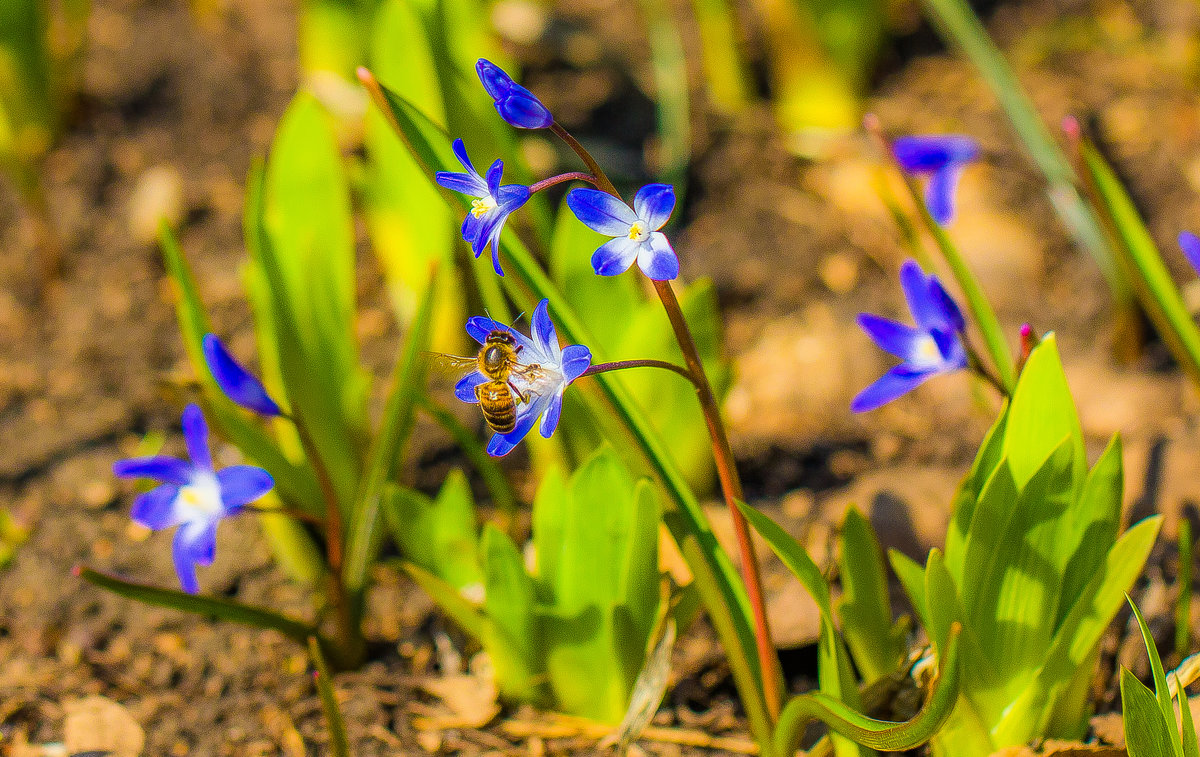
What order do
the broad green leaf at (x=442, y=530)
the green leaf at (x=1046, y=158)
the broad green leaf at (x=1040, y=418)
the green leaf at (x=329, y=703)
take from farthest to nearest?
the green leaf at (x=1046, y=158) → the broad green leaf at (x=442, y=530) → the green leaf at (x=329, y=703) → the broad green leaf at (x=1040, y=418)

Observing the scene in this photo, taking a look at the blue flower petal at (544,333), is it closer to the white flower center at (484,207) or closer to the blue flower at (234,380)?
the white flower center at (484,207)

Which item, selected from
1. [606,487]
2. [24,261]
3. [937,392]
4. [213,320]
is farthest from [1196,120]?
[24,261]

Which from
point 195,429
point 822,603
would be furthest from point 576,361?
point 195,429

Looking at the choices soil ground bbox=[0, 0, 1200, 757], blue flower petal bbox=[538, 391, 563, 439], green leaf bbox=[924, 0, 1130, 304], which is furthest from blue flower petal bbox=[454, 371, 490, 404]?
green leaf bbox=[924, 0, 1130, 304]

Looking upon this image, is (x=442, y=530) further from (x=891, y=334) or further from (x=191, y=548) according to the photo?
(x=891, y=334)

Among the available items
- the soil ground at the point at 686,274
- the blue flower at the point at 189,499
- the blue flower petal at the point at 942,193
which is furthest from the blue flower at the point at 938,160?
the blue flower at the point at 189,499

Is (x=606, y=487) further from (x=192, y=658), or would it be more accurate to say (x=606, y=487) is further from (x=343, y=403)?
(x=192, y=658)
